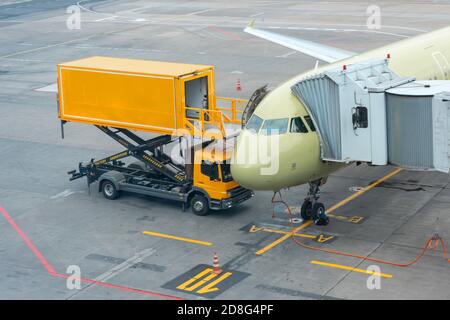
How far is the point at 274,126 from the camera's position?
30.7m

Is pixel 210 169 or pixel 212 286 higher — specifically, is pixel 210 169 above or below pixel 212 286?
above

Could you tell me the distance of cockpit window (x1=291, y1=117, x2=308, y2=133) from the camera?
3056 centimetres

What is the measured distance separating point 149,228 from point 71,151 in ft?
41.4

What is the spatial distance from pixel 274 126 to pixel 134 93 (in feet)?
24.7

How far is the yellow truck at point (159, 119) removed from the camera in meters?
34.4

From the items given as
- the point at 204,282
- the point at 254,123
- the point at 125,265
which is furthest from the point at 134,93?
the point at 204,282

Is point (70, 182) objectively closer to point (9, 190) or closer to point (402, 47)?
point (9, 190)

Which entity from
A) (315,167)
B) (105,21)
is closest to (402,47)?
(315,167)

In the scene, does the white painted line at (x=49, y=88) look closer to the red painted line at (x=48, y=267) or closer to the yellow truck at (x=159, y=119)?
the yellow truck at (x=159, y=119)

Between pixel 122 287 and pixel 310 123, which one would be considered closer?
pixel 122 287

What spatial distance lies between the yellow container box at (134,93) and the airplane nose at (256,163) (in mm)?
4834

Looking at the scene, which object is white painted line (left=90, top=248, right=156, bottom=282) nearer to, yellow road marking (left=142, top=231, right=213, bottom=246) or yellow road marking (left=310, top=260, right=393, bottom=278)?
yellow road marking (left=142, top=231, right=213, bottom=246)

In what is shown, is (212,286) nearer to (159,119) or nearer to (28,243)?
(28,243)

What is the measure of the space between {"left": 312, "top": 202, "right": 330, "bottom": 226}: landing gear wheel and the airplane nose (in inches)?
113
